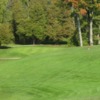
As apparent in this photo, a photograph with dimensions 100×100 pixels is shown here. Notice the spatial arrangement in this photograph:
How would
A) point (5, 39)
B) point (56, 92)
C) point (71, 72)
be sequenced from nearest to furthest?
point (56, 92) < point (71, 72) < point (5, 39)

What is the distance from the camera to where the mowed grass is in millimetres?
14773

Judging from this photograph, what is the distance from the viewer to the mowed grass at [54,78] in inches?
582

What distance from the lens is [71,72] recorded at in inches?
736

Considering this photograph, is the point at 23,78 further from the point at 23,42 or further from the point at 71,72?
the point at 23,42

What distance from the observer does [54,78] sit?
18016mm

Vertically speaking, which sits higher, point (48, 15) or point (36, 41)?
point (48, 15)

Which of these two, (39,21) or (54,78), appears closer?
(54,78)

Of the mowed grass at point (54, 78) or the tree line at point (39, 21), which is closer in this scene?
the mowed grass at point (54, 78)

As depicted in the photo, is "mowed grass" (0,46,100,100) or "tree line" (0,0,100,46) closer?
"mowed grass" (0,46,100,100)

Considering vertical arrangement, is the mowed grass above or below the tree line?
below

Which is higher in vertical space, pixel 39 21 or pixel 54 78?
pixel 39 21

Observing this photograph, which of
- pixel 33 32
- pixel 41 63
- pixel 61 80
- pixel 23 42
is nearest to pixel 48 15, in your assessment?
pixel 33 32

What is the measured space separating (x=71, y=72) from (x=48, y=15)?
5911cm

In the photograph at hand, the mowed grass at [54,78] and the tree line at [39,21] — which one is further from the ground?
the tree line at [39,21]
